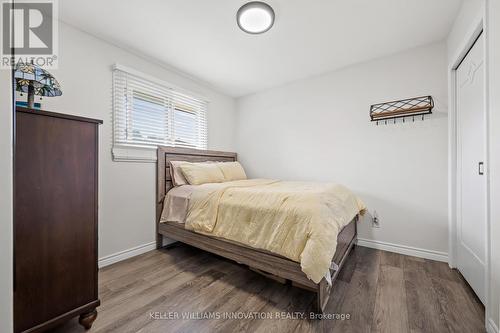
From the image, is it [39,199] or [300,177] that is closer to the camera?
[39,199]

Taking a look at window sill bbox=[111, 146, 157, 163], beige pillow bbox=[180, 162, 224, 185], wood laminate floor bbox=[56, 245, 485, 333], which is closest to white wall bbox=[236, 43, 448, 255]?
wood laminate floor bbox=[56, 245, 485, 333]

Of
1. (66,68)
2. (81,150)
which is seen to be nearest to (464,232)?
(81,150)

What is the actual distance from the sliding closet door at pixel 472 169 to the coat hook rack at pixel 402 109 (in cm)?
28

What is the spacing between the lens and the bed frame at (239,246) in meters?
1.44

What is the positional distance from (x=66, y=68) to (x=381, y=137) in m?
3.45

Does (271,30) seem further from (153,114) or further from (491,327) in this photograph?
(491,327)

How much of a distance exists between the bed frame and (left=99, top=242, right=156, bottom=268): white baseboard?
12 cm

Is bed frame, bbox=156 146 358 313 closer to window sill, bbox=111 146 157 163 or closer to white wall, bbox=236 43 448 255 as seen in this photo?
window sill, bbox=111 146 157 163

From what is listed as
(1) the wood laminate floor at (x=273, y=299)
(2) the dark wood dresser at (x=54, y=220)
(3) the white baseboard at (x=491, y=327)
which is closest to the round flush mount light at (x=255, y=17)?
(2) the dark wood dresser at (x=54, y=220)

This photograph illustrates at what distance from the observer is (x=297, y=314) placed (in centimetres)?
140

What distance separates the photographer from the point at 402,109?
92.1 inches

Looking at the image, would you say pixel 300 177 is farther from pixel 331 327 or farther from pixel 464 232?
pixel 331 327

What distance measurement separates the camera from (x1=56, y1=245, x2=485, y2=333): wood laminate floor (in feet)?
4.26

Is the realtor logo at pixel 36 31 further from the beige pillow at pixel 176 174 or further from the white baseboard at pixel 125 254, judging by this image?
the white baseboard at pixel 125 254
